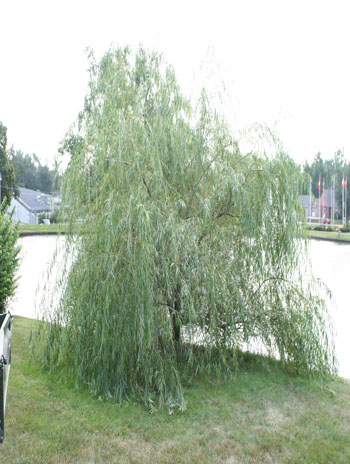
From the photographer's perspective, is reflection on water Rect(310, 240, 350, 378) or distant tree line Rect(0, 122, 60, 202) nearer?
reflection on water Rect(310, 240, 350, 378)

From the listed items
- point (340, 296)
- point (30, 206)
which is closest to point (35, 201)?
point (30, 206)

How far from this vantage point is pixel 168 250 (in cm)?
367

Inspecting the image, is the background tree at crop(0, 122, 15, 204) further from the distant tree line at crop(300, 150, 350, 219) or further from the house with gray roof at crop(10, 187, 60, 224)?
the distant tree line at crop(300, 150, 350, 219)

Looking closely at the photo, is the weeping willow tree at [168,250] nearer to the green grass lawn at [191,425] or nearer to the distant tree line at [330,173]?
the green grass lawn at [191,425]

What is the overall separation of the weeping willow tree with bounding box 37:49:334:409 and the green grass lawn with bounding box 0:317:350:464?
22 centimetres

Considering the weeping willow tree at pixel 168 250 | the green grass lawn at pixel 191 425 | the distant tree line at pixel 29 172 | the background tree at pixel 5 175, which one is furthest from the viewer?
the distant tree line at pixel 29 172

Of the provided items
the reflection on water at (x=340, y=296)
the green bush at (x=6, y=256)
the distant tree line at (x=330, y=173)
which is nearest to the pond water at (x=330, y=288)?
the reflection on water at (x=340, y=296)

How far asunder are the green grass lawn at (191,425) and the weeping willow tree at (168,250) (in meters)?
0.22

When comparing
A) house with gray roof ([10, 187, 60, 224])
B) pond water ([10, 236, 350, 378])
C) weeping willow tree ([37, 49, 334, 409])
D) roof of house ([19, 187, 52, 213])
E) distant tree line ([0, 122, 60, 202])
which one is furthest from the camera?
distant tree line ([0, 122, 60, 202])

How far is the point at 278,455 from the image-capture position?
274 cm

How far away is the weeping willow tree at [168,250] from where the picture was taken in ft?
11.2

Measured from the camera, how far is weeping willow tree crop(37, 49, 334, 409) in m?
3.42

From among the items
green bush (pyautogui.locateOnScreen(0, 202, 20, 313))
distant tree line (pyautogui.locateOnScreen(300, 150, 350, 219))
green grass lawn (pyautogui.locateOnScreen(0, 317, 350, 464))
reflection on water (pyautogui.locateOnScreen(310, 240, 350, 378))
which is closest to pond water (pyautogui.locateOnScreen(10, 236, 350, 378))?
reflection on water (pyautogui.locateOnScreen(310, 240, 350, 378))

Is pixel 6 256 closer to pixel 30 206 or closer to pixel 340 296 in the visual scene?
pixel 340 296
